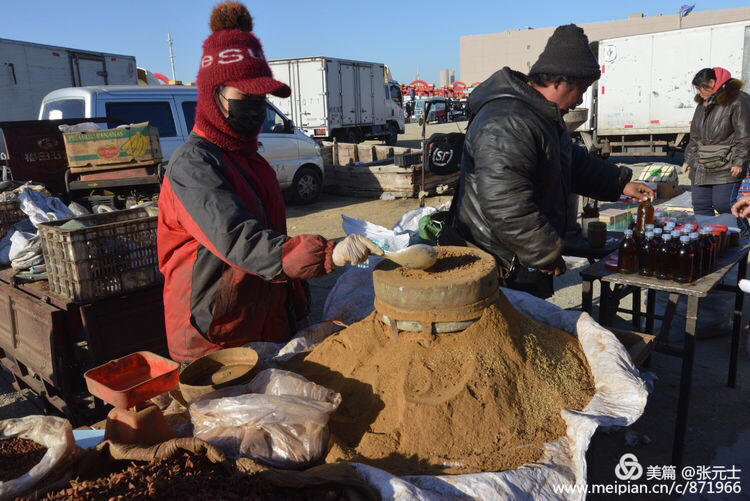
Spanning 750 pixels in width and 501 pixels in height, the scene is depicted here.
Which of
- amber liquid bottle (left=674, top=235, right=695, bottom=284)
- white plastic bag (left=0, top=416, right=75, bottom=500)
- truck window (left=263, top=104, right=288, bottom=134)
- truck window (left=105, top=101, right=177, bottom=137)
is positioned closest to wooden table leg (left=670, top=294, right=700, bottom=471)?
amber liquid bottle (left=674, top=235, right=695, bottom=284)

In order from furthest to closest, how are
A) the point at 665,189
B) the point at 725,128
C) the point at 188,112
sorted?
the point at 665,189 < the point at 188,112 < the point at 725,128

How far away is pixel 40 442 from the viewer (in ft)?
5.26

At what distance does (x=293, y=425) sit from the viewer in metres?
1.69

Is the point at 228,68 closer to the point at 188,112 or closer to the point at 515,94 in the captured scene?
the point at 515,94

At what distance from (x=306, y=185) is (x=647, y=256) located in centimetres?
893

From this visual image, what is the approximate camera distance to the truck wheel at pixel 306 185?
439 inches

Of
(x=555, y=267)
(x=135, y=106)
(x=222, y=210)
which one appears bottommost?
(x=555, y=267)

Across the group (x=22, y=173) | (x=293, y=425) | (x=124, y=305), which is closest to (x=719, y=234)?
(x=293, y=425)

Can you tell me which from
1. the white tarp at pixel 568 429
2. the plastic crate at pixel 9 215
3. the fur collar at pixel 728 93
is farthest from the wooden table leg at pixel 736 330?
the plastic crate at pixel 9 215

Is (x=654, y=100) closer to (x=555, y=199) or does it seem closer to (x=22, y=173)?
(x=555, y=199)

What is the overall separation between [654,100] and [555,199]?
1220 cm

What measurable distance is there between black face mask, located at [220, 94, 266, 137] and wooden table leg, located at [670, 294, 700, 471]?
2398 millimetres

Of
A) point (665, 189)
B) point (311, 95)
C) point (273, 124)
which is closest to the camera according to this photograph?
point (665, 189)

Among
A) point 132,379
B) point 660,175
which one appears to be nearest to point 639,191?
point 132,379
